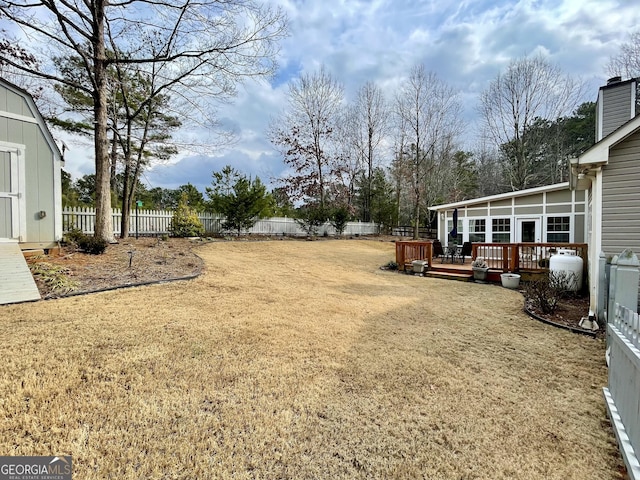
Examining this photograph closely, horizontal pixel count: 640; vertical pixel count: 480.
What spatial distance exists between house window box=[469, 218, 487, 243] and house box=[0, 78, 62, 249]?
15.3 meters

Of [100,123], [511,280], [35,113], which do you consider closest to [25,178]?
[35,113]

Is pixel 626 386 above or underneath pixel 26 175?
underneath

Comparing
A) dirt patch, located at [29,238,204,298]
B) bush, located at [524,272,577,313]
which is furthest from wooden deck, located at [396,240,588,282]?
dirt patch, located at [29,238,204,298]

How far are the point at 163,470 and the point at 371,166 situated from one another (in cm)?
2737

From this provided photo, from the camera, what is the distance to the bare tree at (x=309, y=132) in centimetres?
2348

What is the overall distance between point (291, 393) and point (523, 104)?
2336cm

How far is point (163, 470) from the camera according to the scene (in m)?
1.74

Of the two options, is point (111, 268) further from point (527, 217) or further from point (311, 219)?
point (527, 217)

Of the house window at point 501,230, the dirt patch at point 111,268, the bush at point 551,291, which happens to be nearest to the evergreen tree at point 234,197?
the dirt patch at point 111,268

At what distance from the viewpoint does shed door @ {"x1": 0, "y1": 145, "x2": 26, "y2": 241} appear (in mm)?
6180

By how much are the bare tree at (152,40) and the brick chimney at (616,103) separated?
9.05m

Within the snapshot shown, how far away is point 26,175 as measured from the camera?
6.45 meters

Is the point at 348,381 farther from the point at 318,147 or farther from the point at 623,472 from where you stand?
the point at 318,147

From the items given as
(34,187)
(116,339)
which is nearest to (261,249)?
(34,187)
